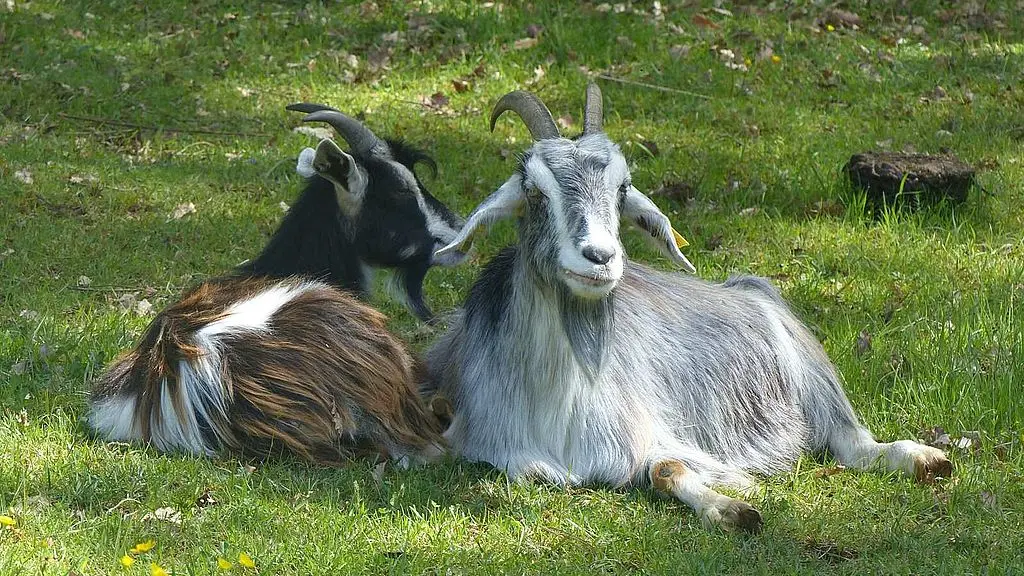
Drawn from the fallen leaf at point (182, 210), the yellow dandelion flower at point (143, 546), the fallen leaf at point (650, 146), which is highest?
the yellow dandelion flower at point (143, 546)

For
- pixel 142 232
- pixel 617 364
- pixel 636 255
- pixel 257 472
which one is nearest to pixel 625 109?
pixel 636 255

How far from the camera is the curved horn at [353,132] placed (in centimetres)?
606

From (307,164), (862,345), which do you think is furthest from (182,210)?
(862,345)

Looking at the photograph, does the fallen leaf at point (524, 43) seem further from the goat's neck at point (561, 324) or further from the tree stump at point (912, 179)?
the goat's neck at point (561, 324)

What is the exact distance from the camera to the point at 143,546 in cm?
398

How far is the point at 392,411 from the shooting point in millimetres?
5148

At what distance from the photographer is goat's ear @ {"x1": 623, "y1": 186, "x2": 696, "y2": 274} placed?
5074 millimetres


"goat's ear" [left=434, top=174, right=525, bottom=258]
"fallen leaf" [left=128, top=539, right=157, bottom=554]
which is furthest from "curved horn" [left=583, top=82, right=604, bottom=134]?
"fallen leaf" [left=128, top=539, right=157, bottom=554]

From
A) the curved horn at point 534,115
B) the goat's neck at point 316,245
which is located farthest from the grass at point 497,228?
the curved horn at point 534,115

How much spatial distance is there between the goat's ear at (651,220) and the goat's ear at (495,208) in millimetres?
434

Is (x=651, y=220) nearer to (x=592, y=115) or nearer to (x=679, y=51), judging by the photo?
(x=592, y=115)

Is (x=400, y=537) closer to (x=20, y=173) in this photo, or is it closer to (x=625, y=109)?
(x=20, y=173)

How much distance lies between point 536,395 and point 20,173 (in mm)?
5105

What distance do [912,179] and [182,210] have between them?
455 centimetres
